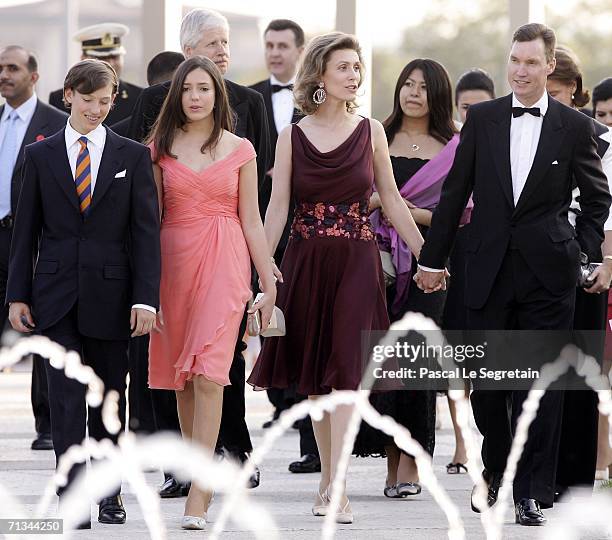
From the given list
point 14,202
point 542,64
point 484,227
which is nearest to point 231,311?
point 484,227

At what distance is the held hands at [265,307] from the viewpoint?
7.82m

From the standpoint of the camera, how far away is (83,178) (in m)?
7.67

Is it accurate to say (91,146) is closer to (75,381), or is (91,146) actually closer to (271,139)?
(75,381)

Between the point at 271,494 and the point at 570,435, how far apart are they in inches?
57.4

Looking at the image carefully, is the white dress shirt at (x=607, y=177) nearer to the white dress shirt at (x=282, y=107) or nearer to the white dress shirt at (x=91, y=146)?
the white dress shirt at (x=91, y=146)

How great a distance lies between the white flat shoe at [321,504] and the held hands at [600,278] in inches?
58.5

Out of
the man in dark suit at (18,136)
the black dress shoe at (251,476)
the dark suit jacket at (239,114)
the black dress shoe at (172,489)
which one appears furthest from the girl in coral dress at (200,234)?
the man in dark suit at (18,136)

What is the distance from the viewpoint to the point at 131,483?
919 cm

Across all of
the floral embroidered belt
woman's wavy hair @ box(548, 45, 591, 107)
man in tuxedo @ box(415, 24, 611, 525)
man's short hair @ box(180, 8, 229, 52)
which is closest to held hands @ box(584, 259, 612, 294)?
man in tuxedo @ box(415, 24, 611, 525)

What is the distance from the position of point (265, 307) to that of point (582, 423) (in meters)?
1.74

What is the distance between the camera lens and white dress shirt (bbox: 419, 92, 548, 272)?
7.91 meters

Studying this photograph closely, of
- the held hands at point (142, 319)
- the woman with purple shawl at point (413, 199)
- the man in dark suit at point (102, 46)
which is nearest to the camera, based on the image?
the held hands at point (142, 319)

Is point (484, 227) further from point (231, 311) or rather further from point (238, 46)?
point (238, 46)

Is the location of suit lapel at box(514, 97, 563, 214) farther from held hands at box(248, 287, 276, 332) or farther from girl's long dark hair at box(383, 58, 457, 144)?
girl's long dark hair at box(383, 58, 457, 144)
